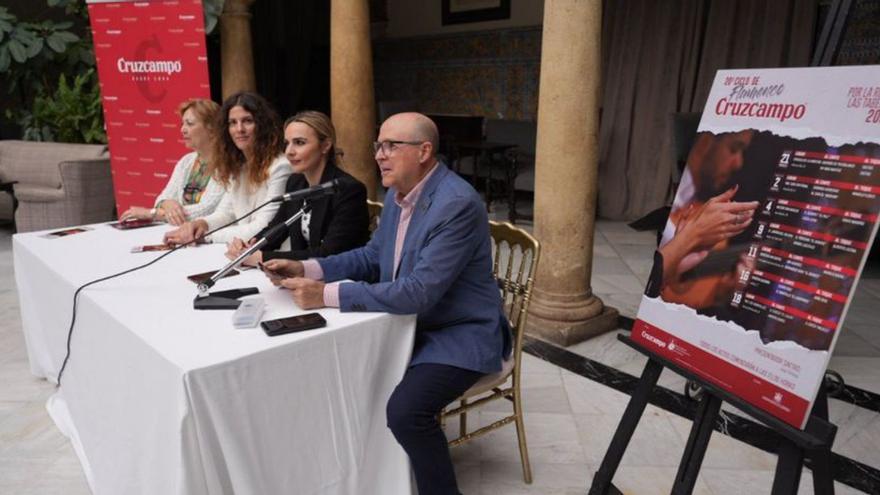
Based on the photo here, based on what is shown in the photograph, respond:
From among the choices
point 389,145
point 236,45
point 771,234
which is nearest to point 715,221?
point 771,234

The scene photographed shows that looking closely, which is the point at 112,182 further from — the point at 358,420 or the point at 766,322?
the point at 766,322

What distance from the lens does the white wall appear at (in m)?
7.14

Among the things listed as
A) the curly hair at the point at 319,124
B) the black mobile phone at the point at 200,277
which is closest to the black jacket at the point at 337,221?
the curly hair at the point at 319,124

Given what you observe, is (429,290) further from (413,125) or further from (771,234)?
(771,234)

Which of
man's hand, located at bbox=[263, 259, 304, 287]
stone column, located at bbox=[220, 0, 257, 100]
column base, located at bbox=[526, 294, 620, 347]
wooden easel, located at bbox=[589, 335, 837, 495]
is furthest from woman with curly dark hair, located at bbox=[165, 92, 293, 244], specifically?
stone column, located at bbox=[220, 0, 257, 100]

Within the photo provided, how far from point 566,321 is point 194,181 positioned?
2.07 meters

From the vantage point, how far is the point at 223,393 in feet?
4.63

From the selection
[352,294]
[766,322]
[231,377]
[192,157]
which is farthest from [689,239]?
[192,157]

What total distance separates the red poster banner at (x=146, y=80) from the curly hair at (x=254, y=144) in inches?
69.6

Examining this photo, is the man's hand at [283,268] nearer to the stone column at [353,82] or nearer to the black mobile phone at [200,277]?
the black mobile phone at [200,277]

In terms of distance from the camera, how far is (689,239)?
5.43 ft

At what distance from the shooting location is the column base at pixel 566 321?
3.32m

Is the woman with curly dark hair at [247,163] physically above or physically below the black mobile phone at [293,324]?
above

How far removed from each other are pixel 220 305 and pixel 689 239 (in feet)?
4.20
